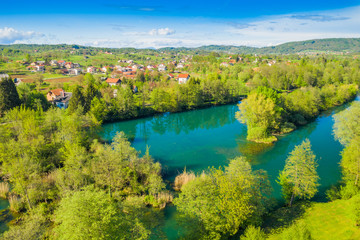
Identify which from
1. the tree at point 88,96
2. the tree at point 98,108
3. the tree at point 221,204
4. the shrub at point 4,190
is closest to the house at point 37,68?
the tree at point 88,96

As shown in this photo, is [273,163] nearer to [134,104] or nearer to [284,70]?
[134,104]

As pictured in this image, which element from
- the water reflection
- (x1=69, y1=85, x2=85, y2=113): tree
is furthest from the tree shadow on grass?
(x1=69, y1=85, x2=85, y2=113): tree

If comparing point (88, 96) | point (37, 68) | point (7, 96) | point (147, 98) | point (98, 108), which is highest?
point (37, 68)

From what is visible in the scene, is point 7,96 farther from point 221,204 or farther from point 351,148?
point 351,148

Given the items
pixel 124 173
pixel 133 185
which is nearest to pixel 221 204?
pixel 133 185

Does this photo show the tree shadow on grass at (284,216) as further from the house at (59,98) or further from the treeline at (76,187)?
the house at (59,98)

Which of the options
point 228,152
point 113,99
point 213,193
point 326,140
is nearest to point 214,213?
point 213,193

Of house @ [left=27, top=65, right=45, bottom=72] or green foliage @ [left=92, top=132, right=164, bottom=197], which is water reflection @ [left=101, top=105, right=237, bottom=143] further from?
house @ [left=27, top=65, right=45, bottom=72]
